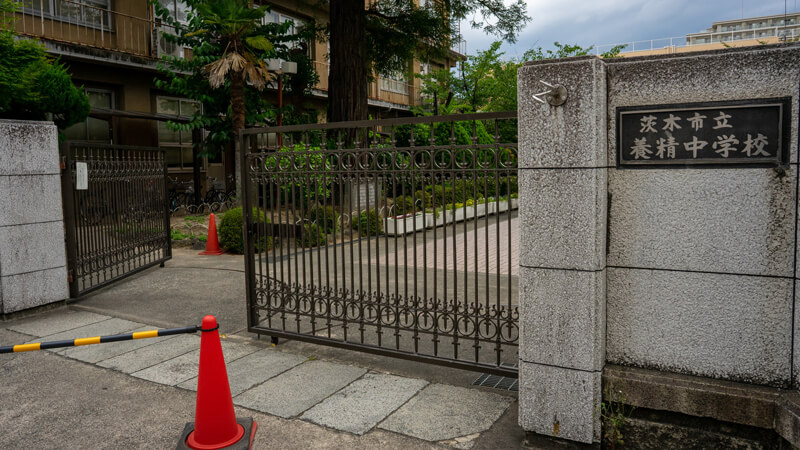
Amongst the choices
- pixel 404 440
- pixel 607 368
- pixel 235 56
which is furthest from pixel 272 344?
pixel 235 56

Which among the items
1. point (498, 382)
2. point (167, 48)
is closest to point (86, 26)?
point (167, 48)

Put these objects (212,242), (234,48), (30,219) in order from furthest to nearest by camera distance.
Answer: (234,48), (212,242), (30,219)

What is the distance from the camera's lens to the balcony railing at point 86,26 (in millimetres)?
15312

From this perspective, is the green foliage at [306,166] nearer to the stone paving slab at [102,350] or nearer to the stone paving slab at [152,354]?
the stone paving slab at [152,354]

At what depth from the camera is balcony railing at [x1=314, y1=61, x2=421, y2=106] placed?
28.1 m

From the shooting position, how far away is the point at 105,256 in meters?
8.58

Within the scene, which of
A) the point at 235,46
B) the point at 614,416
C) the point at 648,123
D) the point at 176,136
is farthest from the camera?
the point at 176,136

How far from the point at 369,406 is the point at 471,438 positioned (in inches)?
35.1

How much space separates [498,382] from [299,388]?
65.9 inches

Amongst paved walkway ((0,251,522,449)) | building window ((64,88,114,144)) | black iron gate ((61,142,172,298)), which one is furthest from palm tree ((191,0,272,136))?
paved walkway ((0,251,522,449))

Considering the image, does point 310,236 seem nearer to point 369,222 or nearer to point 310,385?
point 369,222

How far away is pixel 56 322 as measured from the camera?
23.0 ft

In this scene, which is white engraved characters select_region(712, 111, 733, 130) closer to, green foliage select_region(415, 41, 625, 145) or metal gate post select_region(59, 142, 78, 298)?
metal gate post select_region(59, 142, 78, 298)

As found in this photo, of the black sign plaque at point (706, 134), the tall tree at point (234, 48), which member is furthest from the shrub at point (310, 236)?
the tall tree at point (234, 48)
